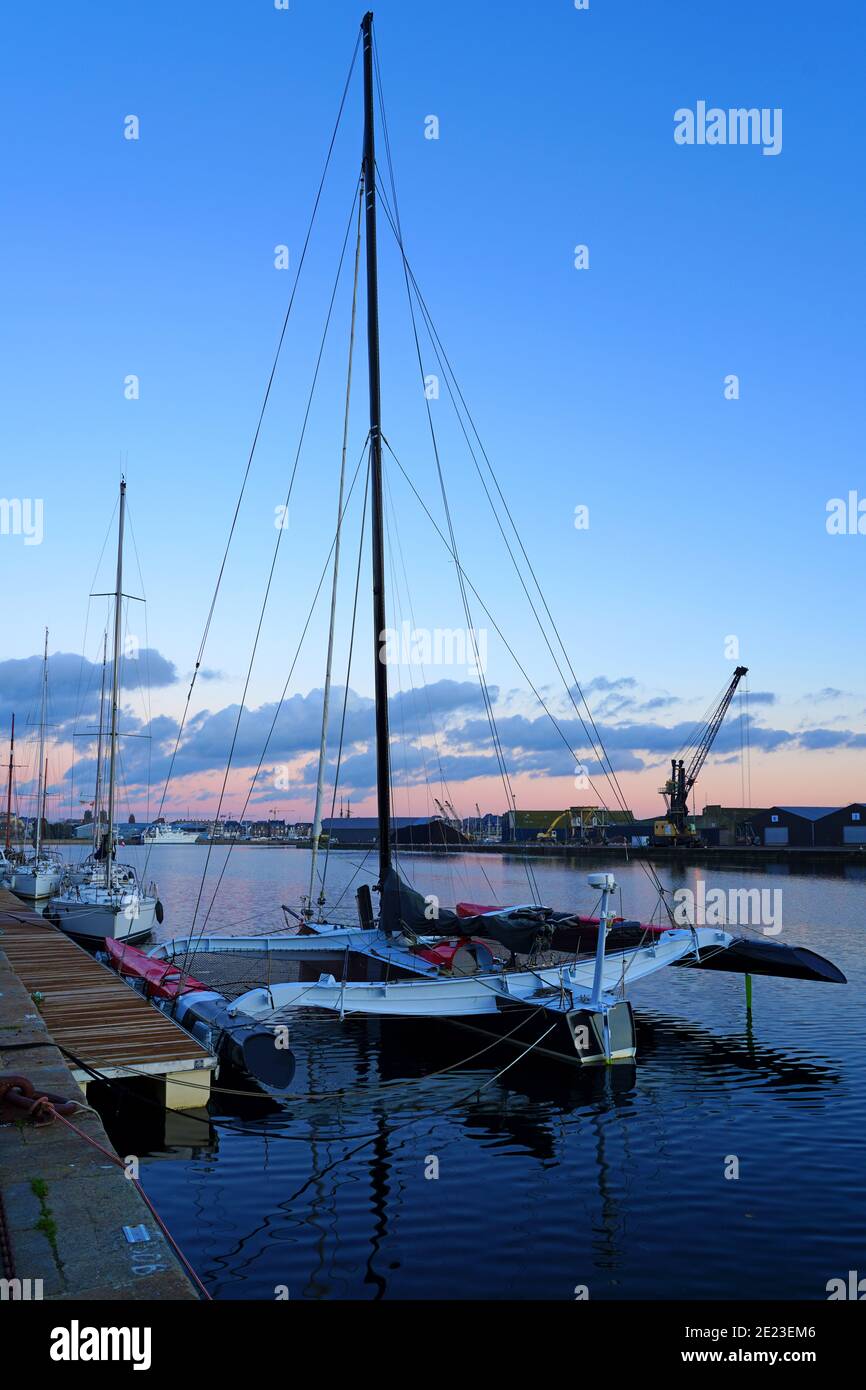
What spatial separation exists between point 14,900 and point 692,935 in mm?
37194

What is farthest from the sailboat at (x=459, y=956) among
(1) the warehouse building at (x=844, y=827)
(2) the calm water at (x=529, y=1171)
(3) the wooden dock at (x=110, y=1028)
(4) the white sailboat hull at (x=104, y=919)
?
(1) the warehouse building at (x=844, y=827)

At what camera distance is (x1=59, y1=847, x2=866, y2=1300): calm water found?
34.6 feet

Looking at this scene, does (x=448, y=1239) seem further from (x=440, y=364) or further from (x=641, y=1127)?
(x=440, y=364)

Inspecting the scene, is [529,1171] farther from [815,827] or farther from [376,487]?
[815,827]

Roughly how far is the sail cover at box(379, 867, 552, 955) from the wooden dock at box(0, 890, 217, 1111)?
6.29 m

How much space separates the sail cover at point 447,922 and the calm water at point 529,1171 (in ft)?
8.17

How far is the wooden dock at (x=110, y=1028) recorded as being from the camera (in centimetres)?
1562

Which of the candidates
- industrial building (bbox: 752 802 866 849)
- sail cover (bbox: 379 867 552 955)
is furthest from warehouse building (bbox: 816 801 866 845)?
sail cover (bbox: 379 867 552 955)

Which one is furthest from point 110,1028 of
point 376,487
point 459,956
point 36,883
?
point 36,883

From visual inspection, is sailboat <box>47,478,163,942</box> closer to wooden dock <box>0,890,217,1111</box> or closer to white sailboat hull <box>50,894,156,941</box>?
white sailboat hull <box>50,894,156,941</box>

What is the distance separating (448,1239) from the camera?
37.4ft

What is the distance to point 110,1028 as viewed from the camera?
17656 mm

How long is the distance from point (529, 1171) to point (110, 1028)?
8753mm
